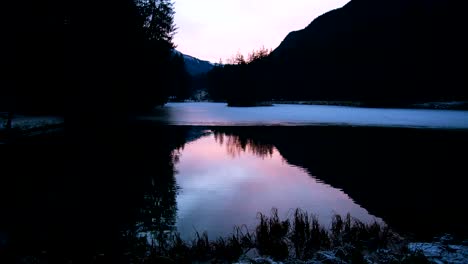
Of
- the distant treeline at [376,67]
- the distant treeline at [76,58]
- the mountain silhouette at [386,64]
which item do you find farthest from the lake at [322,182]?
the mountain silhouette at [386,64]

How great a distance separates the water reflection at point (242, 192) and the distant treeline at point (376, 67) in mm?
80990

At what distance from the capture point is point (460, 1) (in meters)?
115

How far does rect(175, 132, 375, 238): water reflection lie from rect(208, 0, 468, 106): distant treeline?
8099 cm

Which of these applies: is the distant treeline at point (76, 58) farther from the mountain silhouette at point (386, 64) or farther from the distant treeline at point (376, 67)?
the mountain silhouette at point (386, 64)

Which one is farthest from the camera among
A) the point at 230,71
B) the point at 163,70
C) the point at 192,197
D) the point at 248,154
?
the point at 230,71

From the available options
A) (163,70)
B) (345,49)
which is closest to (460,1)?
(345,49)

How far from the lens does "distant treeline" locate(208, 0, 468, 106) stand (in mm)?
94875

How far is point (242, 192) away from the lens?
1075cm

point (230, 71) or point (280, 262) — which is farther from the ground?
point (230, 71)

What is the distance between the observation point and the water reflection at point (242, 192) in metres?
8.23

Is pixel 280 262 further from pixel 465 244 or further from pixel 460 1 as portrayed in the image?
pixel 460 1

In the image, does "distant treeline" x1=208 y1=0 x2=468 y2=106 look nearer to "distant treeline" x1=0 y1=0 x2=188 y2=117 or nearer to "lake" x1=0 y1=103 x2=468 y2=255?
"distant treeline" x1=0 y1=0 x2=188 y2=117

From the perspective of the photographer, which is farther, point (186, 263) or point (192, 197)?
point (192, 197)

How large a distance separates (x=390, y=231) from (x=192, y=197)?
5.28 m
